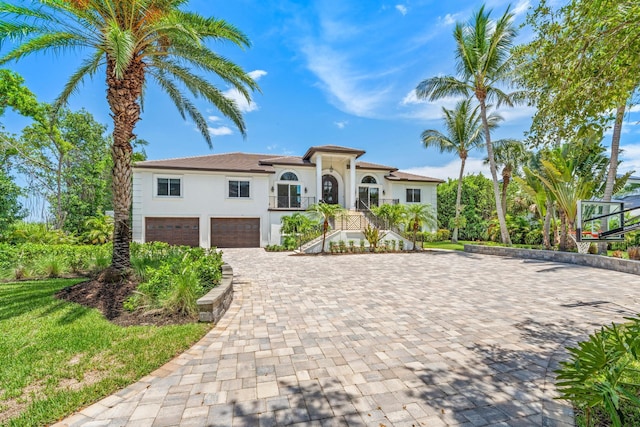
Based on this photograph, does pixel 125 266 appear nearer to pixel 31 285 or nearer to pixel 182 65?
pixel 31 285

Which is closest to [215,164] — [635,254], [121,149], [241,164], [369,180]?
[241,164]

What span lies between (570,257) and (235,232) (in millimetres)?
18553

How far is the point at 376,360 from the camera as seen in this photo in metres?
3.66

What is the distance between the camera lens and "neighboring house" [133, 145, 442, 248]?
18.4m

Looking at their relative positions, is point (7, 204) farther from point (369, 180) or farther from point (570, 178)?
point (570, 178)

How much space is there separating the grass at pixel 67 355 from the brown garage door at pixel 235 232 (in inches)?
545

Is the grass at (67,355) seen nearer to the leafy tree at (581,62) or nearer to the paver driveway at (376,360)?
the paver driveway at (376,360)

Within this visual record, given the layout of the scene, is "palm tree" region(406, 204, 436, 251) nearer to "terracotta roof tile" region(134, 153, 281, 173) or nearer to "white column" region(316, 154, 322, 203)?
"white column" region(316, 154, 322, 203)

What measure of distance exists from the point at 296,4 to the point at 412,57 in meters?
6.02

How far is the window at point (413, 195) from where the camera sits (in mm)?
24547

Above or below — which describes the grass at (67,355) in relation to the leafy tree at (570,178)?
below

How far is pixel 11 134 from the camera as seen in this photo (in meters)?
18.2

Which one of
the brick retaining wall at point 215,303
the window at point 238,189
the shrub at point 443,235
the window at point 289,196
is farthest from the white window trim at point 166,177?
the shrub at point 443,235

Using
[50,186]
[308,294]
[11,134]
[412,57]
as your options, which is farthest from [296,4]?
[50,186]
